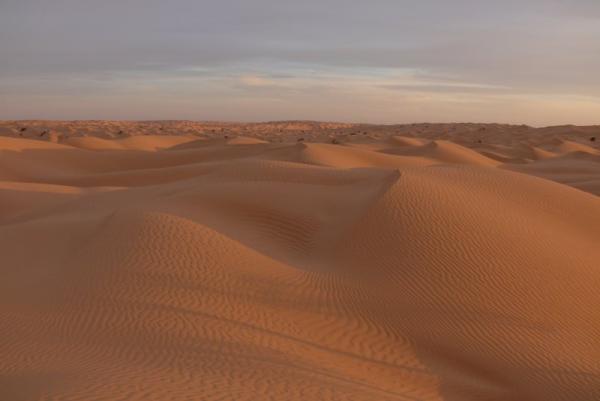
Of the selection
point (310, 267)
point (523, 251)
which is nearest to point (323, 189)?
point (310, 267)

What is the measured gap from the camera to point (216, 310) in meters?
8.30

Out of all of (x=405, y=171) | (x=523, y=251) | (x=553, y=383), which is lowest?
(x=553, y=383)

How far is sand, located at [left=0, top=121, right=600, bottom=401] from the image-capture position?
642 cm

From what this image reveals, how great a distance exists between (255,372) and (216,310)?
85.3 inches

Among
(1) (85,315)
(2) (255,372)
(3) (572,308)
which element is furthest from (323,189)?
(2) (255,372)

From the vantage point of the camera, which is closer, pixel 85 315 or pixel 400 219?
pixel 85 315

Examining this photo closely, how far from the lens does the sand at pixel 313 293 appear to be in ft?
21.1

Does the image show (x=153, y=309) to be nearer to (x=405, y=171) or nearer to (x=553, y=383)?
(x=553, y=383)

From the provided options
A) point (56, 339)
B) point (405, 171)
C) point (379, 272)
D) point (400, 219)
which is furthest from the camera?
point (405, 171)

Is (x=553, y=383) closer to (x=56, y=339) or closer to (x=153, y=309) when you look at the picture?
(x=153, y=309)

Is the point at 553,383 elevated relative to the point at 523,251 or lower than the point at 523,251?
lower

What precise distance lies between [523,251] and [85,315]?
23.7 feet

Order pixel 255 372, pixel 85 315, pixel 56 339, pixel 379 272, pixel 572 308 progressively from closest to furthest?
pixel 255 372
pixel 56 339
pixel 85 315
pixel 572 308
pixel 379 272

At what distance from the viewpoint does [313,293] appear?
366 inches
